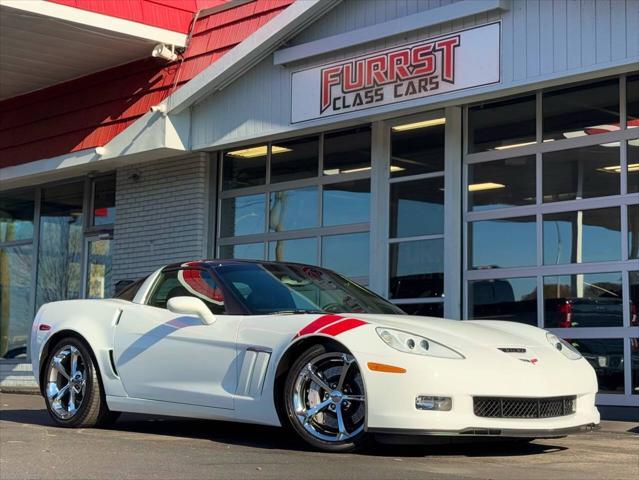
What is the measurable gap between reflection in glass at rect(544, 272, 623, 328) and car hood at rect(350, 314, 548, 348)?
333cm

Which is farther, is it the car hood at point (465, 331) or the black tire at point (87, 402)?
the black tire at point (87, 402)

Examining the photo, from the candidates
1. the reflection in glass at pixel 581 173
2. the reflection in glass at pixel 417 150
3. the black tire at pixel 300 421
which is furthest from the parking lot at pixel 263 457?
the reflection in glass at pixel 417 150

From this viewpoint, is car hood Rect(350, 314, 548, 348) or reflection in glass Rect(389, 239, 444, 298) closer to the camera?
car hood Rect(350, 314, 548, 348)

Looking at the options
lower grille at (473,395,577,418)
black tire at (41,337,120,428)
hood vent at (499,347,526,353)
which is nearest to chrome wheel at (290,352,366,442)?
lower grille at (473,395,577,418)

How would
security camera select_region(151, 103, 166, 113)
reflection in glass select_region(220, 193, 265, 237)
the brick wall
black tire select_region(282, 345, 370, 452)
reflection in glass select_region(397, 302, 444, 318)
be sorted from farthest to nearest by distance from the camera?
the brick wall
reflection in glass select_region(220, 193, 265, 237)
security camera select_region(151, 103, 166, 113)
reflection in glass select_region(397, 302, 444, 318)
black tire select_region(282, 345, 370, 452)

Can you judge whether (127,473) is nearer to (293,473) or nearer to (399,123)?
(293,473)

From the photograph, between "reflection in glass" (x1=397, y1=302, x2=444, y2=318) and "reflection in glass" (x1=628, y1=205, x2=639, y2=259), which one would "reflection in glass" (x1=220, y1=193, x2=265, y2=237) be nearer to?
"reflection in glass" (x1=397, y1=302, x2=444, y2=318)

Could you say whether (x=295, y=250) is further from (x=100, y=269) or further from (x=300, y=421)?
(x=300, y=421)

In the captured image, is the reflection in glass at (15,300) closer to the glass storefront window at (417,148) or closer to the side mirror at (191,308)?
the glass storefront window at (417,148)

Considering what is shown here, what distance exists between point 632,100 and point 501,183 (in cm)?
167

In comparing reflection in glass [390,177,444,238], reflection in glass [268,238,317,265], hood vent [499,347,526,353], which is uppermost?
reflection in glass [390,177,444,238]

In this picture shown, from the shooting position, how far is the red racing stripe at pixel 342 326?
6145 mm

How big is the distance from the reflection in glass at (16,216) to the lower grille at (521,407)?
13.3 m

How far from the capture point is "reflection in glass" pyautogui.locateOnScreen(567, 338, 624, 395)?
9961 millimetres
